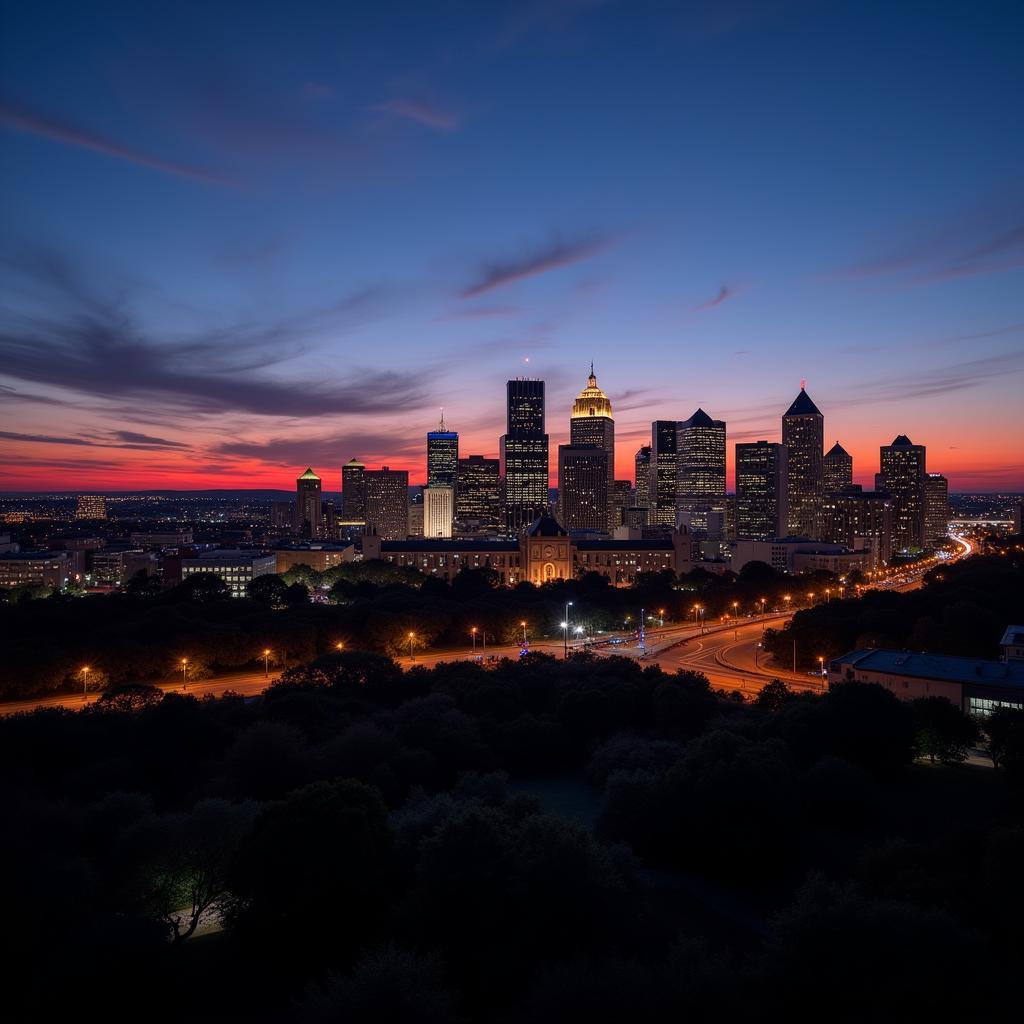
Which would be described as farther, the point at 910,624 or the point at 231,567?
the point at 231,567

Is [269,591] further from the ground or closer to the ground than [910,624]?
closer to the ground

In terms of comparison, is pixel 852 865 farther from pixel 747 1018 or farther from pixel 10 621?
pixel 10 621

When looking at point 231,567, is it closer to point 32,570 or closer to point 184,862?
point 32,570

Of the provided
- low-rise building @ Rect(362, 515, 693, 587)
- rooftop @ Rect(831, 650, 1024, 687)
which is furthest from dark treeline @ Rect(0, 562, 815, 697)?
rooftop @ Rect(831, 650, 1024, 687)

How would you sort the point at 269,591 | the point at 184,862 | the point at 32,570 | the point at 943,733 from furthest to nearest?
the point at 32,570, the point at 269,591, the point at 943,733, the point at 184,862

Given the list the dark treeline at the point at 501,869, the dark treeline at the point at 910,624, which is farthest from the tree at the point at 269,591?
the dark treeline at the point at 910,624

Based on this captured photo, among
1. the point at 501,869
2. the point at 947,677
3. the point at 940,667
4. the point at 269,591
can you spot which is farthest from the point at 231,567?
the point at 501,869

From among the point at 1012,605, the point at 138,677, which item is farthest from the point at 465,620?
the point at 1012,605

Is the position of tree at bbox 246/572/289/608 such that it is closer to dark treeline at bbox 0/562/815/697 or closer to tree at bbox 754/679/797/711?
dark treeline at bbox 0/562/815/697
